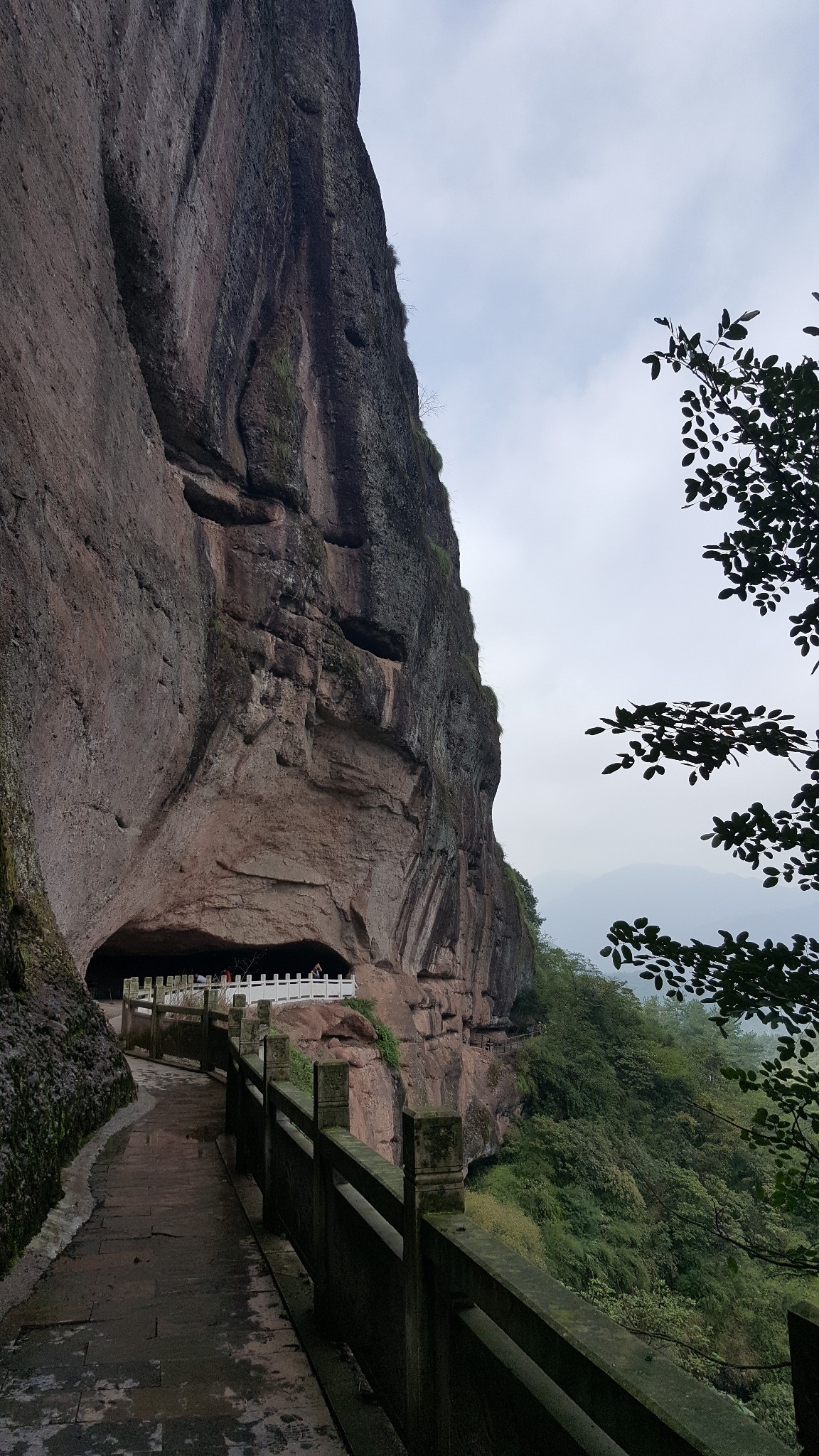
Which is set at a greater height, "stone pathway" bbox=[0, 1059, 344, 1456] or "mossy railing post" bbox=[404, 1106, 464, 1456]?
"mossy railing post" bbox=[404, 1106, 464, 1456]

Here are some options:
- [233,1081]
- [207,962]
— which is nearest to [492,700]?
[207,962]

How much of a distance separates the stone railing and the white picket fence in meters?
11.6

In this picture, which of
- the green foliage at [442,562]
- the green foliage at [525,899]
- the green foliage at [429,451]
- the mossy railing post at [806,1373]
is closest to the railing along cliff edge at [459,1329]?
the mossy railing post at [806,1373]

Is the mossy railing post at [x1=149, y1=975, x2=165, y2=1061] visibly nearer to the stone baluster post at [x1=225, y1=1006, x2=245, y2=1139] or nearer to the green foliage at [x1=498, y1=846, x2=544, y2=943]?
A: the stone baluster post at [x1=225, y1=1006, x2=245, y2=1139]

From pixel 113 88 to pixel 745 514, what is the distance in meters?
12.0

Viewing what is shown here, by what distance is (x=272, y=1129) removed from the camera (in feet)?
21.1

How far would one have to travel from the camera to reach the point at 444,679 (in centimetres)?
2577

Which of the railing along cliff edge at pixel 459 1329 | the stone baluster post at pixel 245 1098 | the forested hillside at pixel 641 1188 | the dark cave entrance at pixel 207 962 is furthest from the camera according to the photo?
the dark cave entrance at pixel 207 962

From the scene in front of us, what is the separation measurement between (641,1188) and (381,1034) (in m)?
11.7

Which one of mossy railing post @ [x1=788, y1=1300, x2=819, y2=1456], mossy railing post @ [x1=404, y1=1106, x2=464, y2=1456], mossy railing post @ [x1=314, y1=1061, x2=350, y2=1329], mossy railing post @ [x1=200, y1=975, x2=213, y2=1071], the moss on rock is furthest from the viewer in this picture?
mossy railing post @ [x1=200, y1=975, x2=213, y2=1071]

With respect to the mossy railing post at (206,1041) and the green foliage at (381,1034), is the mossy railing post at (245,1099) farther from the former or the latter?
the green foliage at (381,1034)

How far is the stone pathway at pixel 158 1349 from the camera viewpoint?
362 centimetres

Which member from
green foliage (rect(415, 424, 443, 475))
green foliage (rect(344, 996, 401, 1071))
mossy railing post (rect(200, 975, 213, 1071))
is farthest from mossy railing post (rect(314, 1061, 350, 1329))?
green foliage (rect(415, 424, 443, 475))

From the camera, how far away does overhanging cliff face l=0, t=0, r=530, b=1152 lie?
10.8 m
